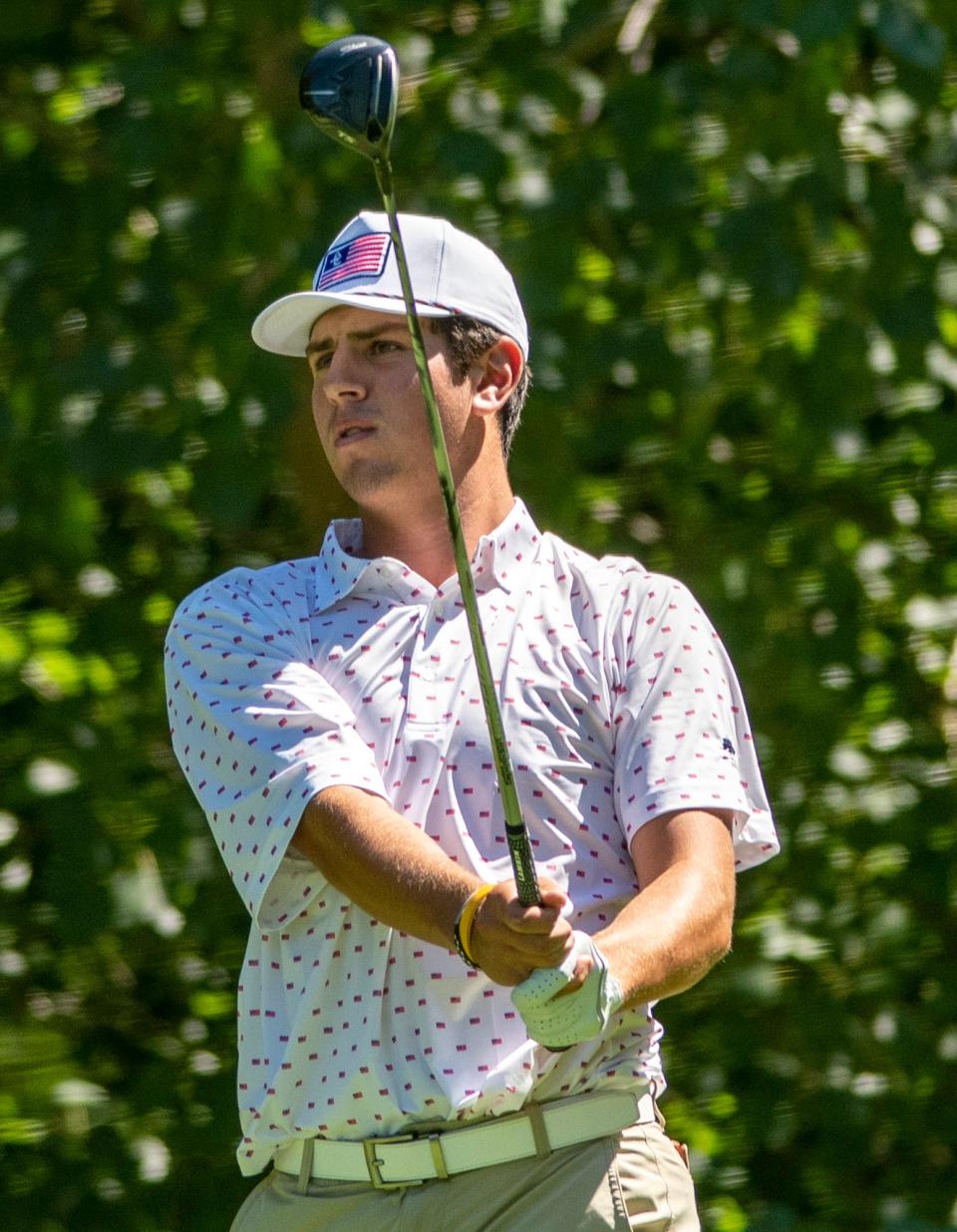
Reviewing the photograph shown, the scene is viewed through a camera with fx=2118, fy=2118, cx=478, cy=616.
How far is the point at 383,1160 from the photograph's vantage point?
1.87 m

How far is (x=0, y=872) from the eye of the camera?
10.7 ft

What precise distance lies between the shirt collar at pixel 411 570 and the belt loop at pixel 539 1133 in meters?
0.52

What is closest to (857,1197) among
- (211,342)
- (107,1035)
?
(107,1035)

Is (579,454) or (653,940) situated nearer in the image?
(653,940)

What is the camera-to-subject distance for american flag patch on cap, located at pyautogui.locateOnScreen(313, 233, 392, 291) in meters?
2.20

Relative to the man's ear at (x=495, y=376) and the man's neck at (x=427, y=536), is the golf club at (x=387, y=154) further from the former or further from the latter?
the man's ear at (x=495, y=376)

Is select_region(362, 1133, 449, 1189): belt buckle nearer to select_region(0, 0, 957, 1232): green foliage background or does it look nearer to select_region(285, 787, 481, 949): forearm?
select_region(285, 787, 481, 949): forearm

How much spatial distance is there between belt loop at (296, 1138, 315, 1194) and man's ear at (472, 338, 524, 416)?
813 mm

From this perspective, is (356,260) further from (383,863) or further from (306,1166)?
(306,1166)

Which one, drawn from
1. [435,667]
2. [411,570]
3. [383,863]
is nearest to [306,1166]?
[383,863]

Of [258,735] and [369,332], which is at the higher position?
[369,332]

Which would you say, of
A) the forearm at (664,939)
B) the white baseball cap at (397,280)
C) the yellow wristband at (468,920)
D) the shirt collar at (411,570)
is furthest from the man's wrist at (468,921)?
the white baseball cap at (397,280)

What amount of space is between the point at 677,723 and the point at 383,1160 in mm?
478

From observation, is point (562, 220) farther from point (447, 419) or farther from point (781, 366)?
point (447, 419)
